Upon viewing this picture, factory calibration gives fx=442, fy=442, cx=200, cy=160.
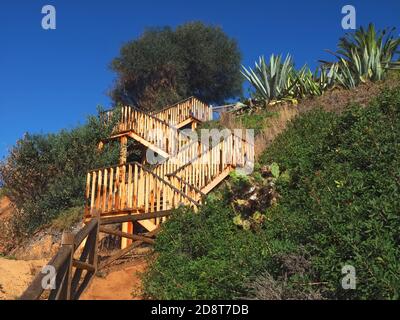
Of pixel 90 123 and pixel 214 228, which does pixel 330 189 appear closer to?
pixel 214 228

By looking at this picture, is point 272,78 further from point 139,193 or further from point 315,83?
point 139,193

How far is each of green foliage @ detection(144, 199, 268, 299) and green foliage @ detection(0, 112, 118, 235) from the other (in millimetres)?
7222

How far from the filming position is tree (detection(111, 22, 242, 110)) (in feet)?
82.6

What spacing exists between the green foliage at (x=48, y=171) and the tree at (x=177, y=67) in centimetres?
967

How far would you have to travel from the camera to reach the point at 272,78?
1808cm

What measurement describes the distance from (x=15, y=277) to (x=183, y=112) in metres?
13.3

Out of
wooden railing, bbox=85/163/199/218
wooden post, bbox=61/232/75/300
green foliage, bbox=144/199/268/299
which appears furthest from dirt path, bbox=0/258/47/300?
green foliage, bbox=144/199/268/299

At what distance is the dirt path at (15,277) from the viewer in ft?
22.1

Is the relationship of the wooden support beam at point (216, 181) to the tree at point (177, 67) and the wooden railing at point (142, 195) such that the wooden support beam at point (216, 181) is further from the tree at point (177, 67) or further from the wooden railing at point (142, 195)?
the tree at point (177, 67)

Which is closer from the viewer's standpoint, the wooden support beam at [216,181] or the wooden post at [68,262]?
the wooden post at [68,262]

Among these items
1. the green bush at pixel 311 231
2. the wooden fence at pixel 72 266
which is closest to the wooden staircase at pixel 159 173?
the wooden fence at pixel 72 266

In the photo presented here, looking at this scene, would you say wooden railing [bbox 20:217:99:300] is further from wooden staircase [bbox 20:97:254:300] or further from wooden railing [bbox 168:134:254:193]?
wooden railing [bbox 168:134:254:193]

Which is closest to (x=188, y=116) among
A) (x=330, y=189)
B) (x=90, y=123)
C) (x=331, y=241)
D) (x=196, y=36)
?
(x=90, y=123)
